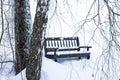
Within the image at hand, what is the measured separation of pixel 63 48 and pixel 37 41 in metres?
4.77

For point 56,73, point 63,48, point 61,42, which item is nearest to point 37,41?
point 56,73

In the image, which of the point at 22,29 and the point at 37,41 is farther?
the point at 22,29

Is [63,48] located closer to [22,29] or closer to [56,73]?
[56,73]

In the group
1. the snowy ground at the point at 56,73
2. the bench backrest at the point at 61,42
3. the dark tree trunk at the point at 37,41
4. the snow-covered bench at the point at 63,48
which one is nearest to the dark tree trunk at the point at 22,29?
the snowy ground at the point at 56,73

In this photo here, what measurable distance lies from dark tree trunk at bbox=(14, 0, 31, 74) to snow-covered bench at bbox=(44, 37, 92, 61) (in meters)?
2.59

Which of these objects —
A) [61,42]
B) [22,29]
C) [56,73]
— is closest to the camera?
[22,29]

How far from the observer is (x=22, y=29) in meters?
8.33

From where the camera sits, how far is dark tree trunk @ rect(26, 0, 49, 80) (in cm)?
675

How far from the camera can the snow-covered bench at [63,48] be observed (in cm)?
1114

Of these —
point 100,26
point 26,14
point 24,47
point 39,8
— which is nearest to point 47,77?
point 24,47

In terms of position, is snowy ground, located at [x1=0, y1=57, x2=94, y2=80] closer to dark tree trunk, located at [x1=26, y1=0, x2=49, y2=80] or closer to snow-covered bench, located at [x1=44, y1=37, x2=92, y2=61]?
dark tree trunk, located at [x1=26, y1=0, x2=49, y2=80]

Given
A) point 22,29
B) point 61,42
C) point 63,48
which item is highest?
point 22,29

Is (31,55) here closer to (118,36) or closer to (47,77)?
(47,77)

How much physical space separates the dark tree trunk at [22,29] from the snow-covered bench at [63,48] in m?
2.59
